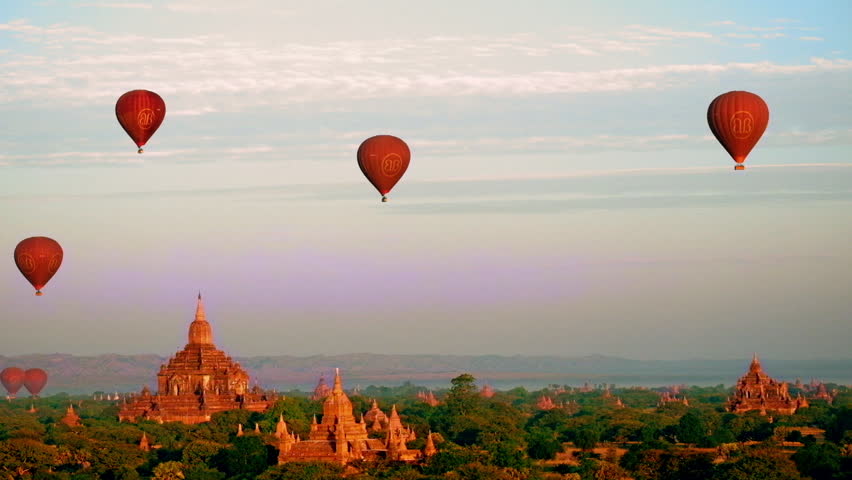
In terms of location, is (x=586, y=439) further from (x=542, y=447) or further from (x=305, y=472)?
(x=305, y=472)

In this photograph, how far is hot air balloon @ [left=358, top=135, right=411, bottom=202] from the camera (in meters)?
99.8

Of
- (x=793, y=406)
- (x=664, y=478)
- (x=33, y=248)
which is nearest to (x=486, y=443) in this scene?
(x=664, y=478)

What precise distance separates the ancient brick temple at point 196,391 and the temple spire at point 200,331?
0.27 ft

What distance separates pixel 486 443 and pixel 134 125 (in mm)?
39711

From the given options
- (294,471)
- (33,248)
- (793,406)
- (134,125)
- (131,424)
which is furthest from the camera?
(793,406)

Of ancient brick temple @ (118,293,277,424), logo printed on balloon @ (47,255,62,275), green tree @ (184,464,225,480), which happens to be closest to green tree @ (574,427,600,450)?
ancient brick temple @ (118,293,277,424)

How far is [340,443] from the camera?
322 feet

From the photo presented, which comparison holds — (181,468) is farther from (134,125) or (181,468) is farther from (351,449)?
(134,125)

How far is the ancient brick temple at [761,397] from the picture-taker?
16400cm

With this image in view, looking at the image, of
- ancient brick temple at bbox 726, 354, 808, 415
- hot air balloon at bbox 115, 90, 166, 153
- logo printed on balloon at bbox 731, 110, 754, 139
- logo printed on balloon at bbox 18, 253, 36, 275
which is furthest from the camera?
ancient brick temple at bbox 726, 354, 808, 415

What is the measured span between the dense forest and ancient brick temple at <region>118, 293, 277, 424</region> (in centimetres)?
253

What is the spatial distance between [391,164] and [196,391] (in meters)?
51.2

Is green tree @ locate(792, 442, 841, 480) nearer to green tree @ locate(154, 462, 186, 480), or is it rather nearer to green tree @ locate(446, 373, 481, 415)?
green tree @ locate(154, 462, 186, 480)

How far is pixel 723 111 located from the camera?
311 feet
